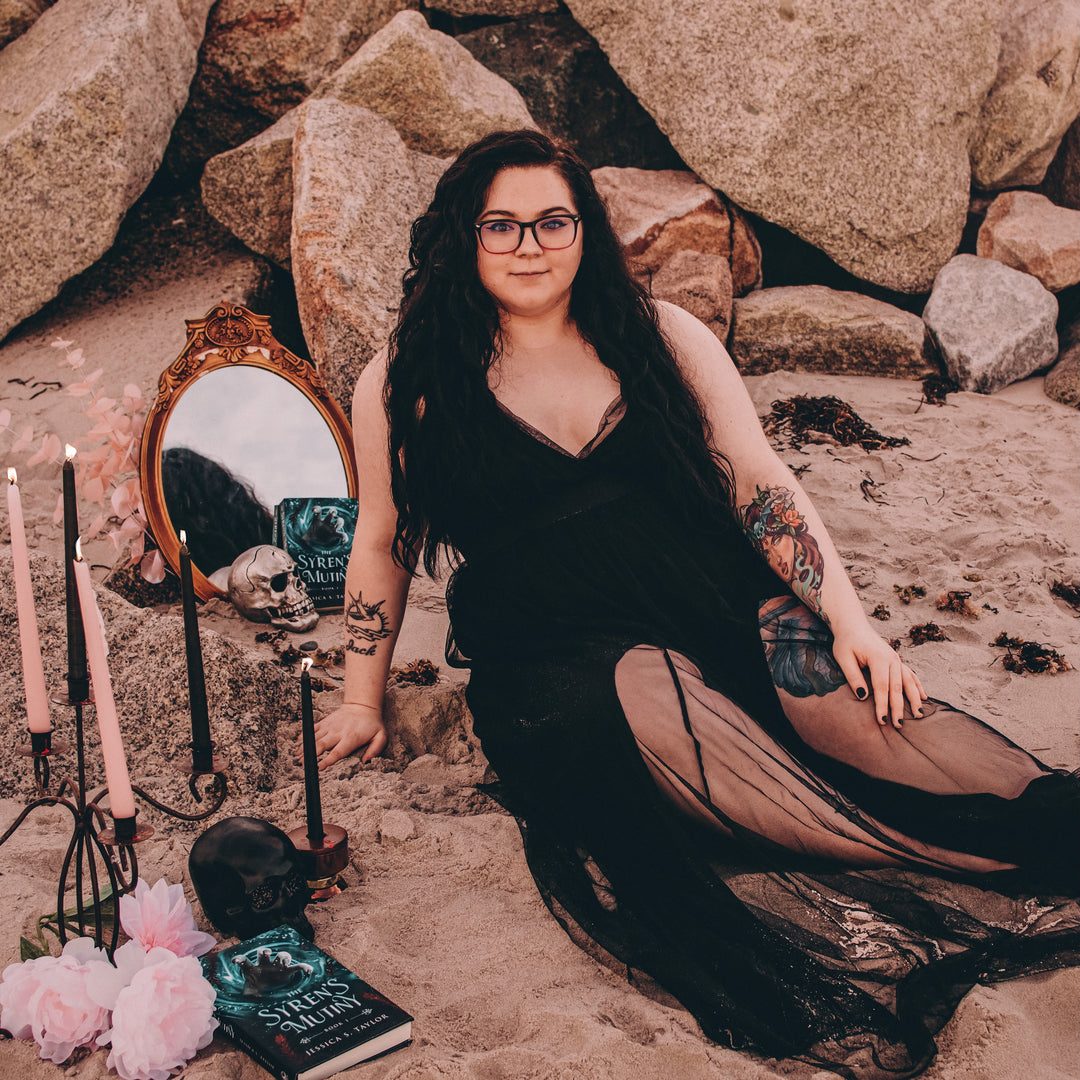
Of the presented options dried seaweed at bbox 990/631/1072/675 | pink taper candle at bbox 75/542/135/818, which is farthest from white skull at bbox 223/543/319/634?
dried seaweed at bbox 990/631/1072/675

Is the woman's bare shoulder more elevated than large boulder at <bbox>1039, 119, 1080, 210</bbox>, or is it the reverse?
large boulder at <bbox>1039, 119, 1080, 210</bbox>

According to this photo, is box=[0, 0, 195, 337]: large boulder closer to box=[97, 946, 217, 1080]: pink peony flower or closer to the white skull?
the white skull

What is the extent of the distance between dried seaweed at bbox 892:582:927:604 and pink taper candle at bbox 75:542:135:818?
2594 millimetres

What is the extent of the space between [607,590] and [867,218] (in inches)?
144

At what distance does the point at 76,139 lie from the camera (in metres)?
4.43

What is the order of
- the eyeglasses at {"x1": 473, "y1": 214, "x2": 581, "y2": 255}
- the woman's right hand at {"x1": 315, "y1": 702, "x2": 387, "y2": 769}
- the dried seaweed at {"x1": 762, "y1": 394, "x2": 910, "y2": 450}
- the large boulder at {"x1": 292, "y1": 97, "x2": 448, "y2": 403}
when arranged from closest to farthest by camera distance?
the eyeglasses at {"x1": 473, "y1": 214, "x2": 581, "y2": 255} → the woman's right hand at {"x1": 315, "y1": 702, "x2": 387, "y2": 769} → the large boulder at {"x1": 292, "y1": 97, "x2": 448, "y2": 403} → the dried seaweed at {"x1": 762, "y1": 394, "x2": 910, "y2": 450}

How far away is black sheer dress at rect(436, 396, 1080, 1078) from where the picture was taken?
1.69 metres

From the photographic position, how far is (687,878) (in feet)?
5.95

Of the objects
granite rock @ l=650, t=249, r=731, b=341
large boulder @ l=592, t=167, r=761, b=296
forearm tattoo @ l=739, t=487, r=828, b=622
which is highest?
large boulder @ l=592, t=167, r=761, b=296

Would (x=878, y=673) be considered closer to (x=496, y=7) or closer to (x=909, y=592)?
(x=909, y=592)

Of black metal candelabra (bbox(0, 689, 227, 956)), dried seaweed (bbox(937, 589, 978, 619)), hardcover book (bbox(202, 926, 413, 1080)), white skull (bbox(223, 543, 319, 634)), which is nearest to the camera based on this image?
black metal candelabra (bbox(0, 689, 227, 956))

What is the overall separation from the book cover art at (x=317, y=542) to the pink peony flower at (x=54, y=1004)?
2.11m

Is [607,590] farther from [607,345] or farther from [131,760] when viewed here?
[131,760]

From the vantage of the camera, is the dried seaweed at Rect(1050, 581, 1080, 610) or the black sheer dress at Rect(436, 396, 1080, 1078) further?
the dried seaweed at Rect(1050, 581, 1080, 610)
